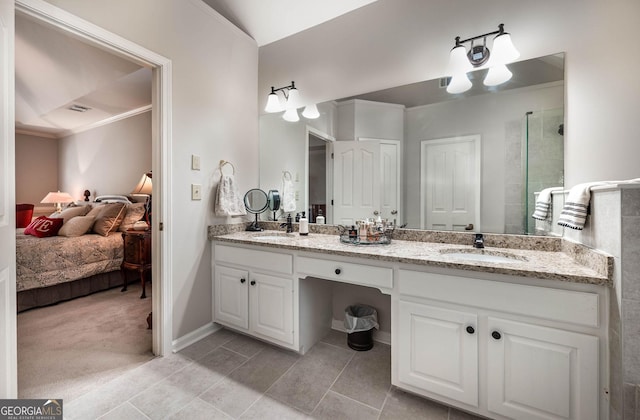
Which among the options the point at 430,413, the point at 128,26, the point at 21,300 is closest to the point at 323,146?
the point at 128,26

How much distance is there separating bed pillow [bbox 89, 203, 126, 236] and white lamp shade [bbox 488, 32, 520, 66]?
4.12 meters

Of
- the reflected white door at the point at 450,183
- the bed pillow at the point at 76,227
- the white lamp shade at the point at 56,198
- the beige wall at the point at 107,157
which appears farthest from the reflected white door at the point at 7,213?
the white lamp shade at the point at 56,198

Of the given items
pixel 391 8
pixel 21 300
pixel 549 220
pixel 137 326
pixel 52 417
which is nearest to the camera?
pixel 52 417

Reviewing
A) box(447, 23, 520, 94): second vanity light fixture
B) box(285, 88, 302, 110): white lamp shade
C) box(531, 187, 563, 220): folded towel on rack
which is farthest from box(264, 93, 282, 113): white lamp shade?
box(531, 187, 563, 220): folded towel on rack

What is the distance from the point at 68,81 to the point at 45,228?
172cm

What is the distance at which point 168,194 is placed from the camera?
1853 millimetres

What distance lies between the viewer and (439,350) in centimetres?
132

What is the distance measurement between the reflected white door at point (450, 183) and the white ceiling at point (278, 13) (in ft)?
4.21


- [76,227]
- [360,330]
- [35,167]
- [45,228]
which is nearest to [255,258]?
[360,330]

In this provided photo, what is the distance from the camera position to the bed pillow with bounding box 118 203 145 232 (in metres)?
3.44

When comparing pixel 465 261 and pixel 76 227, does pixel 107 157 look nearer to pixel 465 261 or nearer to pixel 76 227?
pixel 76 227

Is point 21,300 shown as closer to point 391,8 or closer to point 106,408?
point 106,408

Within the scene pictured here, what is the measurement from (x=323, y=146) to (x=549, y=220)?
159 centimetres

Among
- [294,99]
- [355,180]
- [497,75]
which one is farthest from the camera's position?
[294,99]
